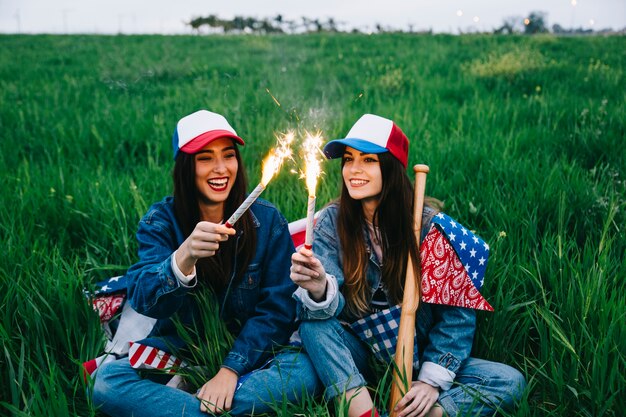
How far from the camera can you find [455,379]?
209 centimetres

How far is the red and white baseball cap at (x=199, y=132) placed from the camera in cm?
213

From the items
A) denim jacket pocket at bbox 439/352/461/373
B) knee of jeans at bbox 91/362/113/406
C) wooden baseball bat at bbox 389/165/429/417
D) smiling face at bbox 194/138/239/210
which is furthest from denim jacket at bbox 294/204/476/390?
knee of jeans at bbox 91/362/113/406

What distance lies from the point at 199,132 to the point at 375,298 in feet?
3.65

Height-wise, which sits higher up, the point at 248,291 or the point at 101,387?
the point at 248,291

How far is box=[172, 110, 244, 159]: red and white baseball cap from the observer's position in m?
2.13

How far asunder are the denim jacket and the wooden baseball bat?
110 mm

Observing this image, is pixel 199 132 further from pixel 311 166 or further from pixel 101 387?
pixel 101 387

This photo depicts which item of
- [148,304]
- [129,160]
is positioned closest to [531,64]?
[129,160]

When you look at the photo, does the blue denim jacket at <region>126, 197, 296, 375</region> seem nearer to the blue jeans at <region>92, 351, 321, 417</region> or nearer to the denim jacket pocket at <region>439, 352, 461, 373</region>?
the blue jeans at <region>92, 351, 321, 417</region>

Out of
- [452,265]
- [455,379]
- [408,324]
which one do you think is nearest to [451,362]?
[455,379]

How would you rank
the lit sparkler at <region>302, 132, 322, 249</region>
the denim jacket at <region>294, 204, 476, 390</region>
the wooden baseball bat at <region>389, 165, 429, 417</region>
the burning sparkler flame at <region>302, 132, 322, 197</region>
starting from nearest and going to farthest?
the lit sparkler at <region>302, 132, 322, 249</region>, the burning sparkler flame at <region>302, 132, 322, 197</region>, the wooden baseball bat at <region>389, 165, 429, 417</region>, the denim jacket at <region>294, 204, 476, 390</region>

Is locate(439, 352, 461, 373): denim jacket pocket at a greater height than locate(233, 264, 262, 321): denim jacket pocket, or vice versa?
locate(233, 264, 262, 321): denim jacket pocket

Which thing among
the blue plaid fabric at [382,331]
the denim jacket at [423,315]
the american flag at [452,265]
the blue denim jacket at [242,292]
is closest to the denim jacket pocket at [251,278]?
the blue denim jacket at [242,292]

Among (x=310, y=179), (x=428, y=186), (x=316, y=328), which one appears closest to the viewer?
(x=310, y=179)
